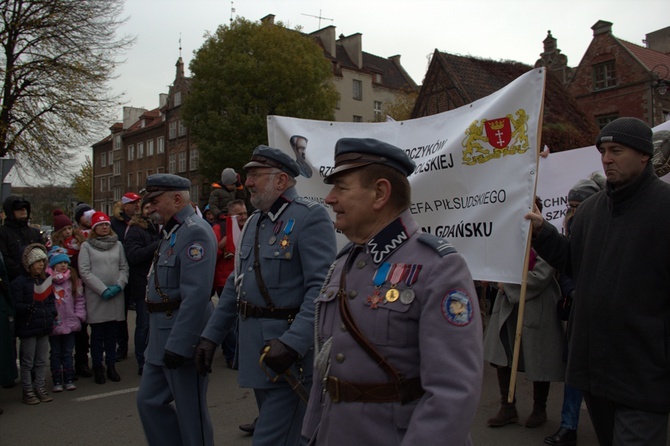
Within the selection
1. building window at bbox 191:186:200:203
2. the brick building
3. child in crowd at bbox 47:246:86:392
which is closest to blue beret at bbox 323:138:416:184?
child in crowd at bbox 47:246:86:392

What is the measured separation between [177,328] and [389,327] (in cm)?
227

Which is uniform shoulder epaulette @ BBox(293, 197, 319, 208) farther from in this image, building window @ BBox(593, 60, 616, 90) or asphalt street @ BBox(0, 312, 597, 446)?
building window @ BBox(593, 60, 616, 90)

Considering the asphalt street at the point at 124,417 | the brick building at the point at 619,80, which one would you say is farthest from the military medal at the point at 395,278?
the brick building at the point at 619,80

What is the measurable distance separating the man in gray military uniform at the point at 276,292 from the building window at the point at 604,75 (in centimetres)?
3671

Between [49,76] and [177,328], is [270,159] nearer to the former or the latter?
[177,328]

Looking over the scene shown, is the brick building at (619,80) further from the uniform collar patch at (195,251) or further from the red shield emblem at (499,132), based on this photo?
the uniform collar patch at (195,251)

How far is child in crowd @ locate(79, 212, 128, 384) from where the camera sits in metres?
7.35

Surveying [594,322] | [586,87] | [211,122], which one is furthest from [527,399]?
[586,87]

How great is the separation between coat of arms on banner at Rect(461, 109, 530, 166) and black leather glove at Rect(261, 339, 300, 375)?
2.12 m

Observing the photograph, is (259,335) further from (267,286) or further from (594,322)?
(594,322)

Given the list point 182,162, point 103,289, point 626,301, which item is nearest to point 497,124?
point 626,301

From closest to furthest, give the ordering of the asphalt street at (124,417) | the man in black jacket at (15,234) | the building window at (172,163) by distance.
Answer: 1. the asphalt street at (124,417)
2. the man in black jacket at (15,234)
3. the building window at (172,163)

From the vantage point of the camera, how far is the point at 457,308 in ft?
6.56

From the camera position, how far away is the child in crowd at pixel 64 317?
6.97 m
